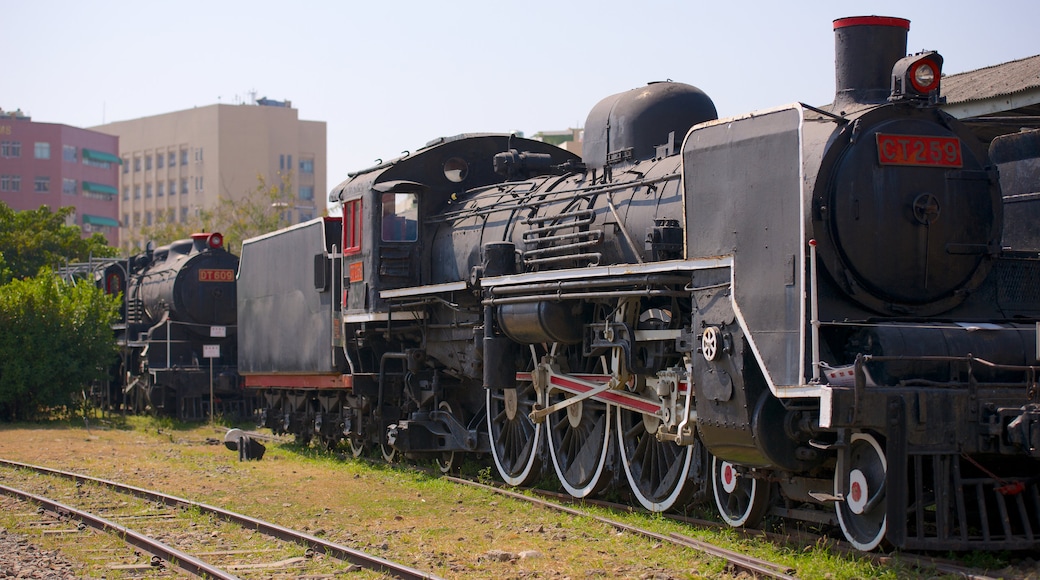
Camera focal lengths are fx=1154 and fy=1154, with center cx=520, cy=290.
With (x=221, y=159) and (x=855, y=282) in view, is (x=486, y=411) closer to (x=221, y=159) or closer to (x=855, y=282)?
(x=855, y=282)

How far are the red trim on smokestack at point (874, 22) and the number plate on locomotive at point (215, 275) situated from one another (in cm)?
1751

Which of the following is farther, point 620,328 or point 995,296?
point 620,328

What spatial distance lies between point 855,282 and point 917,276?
1.73 ft

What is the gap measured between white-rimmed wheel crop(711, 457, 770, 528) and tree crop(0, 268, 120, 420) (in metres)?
16.9

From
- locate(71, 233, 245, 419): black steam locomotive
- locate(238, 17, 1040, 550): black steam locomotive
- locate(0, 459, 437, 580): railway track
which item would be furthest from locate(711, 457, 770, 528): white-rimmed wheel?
locate(71, 233, 245, 419): black steam locomotive

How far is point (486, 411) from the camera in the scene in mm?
13375

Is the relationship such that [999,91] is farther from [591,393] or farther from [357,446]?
[357,446]

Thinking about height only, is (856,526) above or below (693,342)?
below

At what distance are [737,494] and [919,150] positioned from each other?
9.86 ft

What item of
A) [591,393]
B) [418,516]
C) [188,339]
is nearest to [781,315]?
[591,393]

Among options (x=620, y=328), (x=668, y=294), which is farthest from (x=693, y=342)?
(x=620, y=328)

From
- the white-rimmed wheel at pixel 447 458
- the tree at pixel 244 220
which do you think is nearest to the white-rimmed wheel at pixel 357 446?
the white-rimmed wheel at pixel 447 458

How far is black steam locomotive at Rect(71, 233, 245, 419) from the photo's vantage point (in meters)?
23.0

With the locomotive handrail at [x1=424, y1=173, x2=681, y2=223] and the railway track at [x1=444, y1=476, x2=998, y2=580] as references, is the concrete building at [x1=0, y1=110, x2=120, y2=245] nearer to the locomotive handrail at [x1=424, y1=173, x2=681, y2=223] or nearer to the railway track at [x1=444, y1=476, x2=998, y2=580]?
the locomotive handrail at [x1=424, y1=173, x2=681, y2=223]
